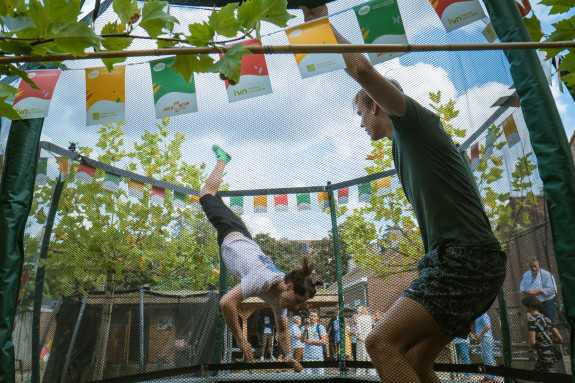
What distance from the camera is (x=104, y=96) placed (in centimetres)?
204

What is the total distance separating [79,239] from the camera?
8.25 feet

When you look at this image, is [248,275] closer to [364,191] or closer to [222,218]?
[222,218]

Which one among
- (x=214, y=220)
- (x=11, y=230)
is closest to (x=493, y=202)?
(x=214, y=220)

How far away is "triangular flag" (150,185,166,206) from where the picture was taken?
3.02 m

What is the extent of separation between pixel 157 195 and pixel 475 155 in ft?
6.97

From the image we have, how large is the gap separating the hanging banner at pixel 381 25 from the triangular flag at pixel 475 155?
2.90 ft

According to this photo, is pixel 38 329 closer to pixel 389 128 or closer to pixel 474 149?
pixel 389 128

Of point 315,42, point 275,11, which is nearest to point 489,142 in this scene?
point 315,42

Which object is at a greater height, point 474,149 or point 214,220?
point 474,149

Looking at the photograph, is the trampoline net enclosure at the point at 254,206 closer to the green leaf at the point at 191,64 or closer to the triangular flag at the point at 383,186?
the triangular flag at the point at 383,186

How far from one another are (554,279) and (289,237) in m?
1.49

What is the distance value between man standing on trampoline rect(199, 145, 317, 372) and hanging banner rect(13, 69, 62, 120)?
33.8 inches

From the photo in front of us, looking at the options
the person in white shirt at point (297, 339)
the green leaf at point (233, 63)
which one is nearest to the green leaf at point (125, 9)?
the green leaf at point (233, 63)

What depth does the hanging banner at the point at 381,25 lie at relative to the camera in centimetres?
186
